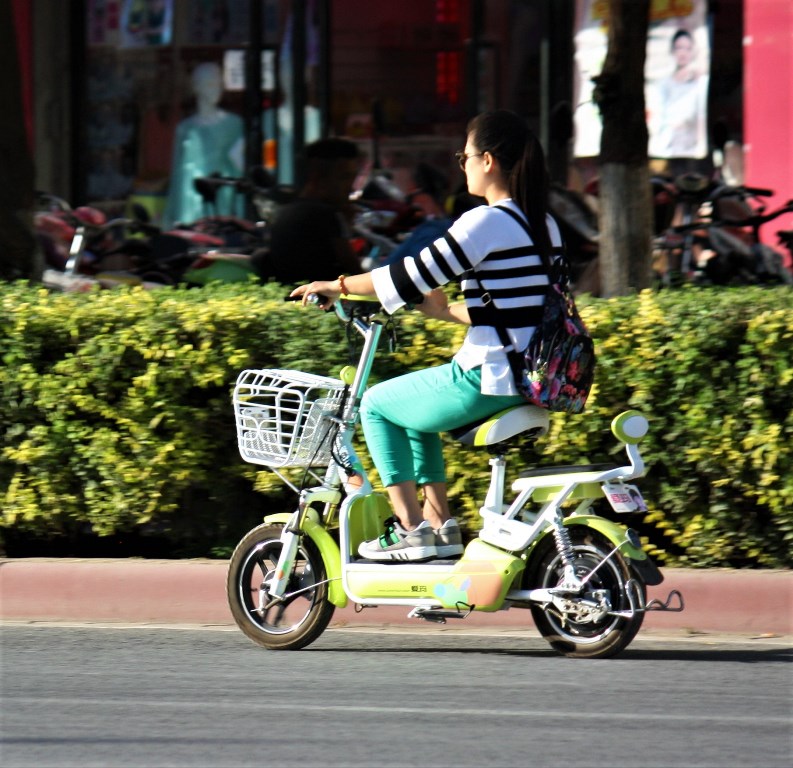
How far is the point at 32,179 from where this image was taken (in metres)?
8.41

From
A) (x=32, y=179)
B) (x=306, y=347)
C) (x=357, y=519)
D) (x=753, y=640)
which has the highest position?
(x=32, y=179)

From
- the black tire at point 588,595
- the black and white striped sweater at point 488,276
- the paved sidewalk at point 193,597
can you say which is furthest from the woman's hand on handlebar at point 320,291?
the paved sidewalk at point 193,597

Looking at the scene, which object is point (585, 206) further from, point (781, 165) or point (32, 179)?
point (32, 179)

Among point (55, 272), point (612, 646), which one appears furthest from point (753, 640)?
point (55, 272)

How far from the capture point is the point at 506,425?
18.4ft

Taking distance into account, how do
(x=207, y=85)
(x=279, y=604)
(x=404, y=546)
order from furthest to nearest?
(x=207, y=85) < (x=279, y=604) < (x=404, y=546)

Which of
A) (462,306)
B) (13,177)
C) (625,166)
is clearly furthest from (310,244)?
(462,306)

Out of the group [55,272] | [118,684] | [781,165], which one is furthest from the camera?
[781,165]

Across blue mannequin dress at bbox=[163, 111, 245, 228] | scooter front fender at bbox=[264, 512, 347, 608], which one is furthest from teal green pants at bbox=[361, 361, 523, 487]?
blue mannequin dress at bbox=[163, 111, 245, 228]

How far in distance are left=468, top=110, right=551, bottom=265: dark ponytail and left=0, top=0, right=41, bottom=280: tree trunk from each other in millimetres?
3366

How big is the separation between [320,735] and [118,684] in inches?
39.1

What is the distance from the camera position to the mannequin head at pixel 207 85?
51.2ft

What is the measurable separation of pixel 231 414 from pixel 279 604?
1.24 m

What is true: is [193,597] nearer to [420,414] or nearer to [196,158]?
[420,414]
